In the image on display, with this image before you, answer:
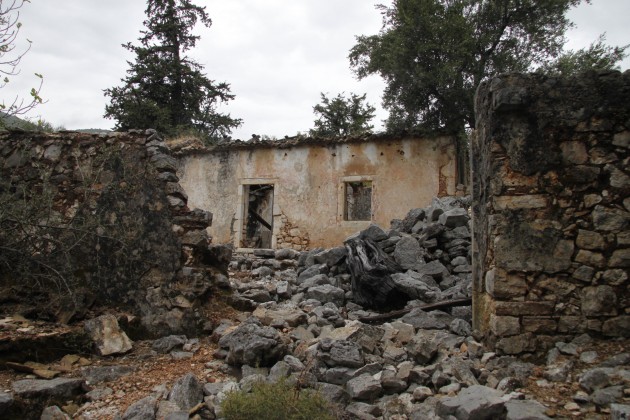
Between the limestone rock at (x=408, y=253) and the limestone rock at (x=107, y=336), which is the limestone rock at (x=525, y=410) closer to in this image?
the limestone rock at (x=107, y=336)

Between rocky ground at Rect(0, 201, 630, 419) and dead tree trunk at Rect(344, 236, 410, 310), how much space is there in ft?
1.00

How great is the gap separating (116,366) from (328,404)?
206 cm

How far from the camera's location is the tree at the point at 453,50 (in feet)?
39.8

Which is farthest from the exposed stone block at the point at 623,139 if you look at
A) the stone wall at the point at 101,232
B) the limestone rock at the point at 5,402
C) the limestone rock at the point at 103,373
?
the limestone rock at the point at 5,402

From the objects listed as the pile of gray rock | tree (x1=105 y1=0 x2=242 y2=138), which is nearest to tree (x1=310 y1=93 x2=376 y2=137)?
tree (x1=105 y1=0 x2=242 y2=138)

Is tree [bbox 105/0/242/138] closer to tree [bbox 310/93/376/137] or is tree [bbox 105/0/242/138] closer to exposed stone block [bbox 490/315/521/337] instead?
tree [bbox 310/93/376/137]

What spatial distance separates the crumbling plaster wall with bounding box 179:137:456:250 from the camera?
37.9ft

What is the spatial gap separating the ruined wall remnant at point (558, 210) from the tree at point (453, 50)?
25.1 ft

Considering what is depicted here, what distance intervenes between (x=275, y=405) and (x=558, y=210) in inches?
106

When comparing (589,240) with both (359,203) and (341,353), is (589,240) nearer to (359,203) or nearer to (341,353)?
(341,353)

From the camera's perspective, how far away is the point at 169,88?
65.5 feet

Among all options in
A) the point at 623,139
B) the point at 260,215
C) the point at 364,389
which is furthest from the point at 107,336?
the point at 260,215

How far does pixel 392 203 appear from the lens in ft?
38.2

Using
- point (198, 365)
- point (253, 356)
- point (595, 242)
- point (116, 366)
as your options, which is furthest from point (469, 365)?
point (116, 366)
